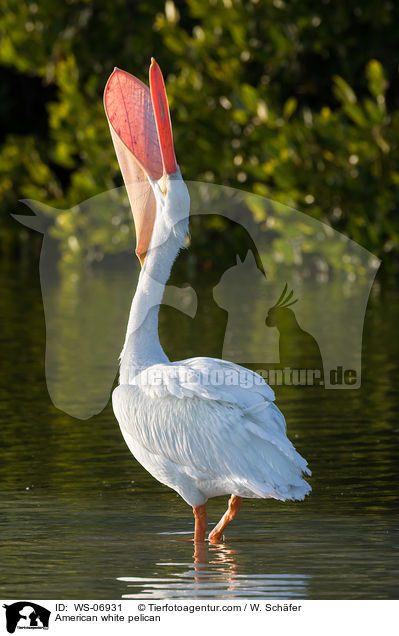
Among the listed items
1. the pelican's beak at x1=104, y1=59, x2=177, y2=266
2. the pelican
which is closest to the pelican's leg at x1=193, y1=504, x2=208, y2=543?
the pelican

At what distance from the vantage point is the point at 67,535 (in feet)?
18.1

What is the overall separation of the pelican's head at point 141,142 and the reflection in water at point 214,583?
1542 mm

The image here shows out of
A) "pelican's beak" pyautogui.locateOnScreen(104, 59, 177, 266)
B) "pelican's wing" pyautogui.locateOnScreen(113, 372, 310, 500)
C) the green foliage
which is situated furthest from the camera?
the green foliage

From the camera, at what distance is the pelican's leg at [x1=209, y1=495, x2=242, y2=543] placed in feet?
17.4

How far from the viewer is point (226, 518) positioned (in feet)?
17.5

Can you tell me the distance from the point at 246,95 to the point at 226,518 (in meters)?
11.5

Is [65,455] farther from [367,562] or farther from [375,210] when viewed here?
[375,210]

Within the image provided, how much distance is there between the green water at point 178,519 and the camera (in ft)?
15.8

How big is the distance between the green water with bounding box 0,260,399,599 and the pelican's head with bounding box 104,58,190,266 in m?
1.28

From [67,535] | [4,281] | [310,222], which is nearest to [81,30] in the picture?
[4,281]
